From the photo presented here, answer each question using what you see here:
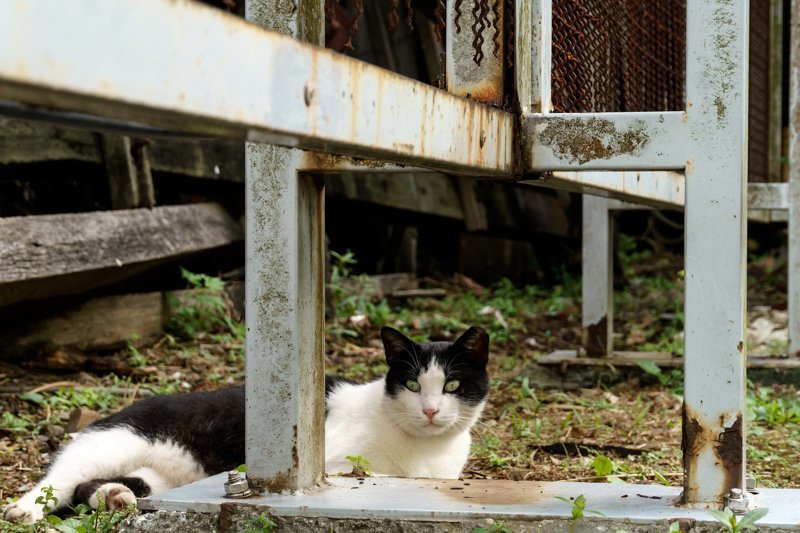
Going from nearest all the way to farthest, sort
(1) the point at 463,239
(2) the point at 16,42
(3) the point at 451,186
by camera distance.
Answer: (2) the point at 16,42
(3) the point at 451,186
(1) the point at 463,239

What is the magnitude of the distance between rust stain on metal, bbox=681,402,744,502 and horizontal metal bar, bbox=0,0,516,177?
2.91ft

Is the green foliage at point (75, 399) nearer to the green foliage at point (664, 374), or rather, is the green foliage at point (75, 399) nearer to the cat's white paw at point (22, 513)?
the cat's white paw at point (22, 513)

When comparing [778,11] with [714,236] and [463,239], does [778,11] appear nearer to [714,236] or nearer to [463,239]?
[463,239]

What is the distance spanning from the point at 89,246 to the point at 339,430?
→ 1.95 m

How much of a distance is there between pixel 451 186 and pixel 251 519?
6338mm

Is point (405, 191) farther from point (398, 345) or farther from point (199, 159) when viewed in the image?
point (398, 345)

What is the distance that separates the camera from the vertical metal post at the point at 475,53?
2.27m

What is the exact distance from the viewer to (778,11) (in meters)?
6.54

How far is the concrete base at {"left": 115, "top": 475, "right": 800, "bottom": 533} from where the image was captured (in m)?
2.03

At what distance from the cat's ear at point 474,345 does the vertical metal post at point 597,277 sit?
1.73m

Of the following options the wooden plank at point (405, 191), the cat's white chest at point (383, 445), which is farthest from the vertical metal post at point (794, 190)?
the wooden plank at point (405, 191)

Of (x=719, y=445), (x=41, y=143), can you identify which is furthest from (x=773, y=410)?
(x=41, y=143)

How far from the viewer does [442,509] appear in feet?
6.86

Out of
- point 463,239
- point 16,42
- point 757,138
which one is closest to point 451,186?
point 463,239
